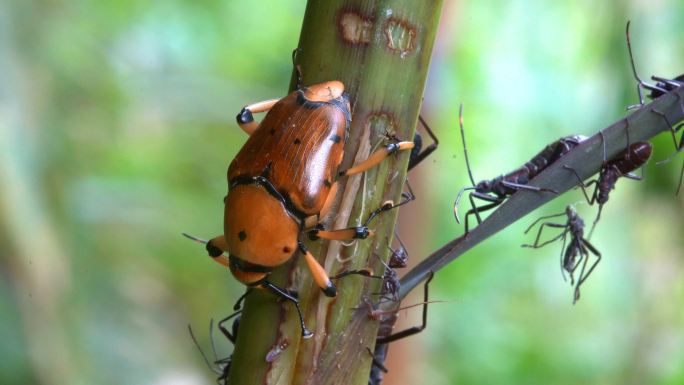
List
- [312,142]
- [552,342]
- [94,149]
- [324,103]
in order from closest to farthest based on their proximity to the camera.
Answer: [324,103] → [312,142] → [94,149] → [552,342]

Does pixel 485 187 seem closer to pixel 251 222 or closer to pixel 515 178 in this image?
pixel 515 178

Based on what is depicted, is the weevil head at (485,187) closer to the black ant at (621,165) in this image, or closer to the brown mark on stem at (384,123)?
the black ant at (621,165)

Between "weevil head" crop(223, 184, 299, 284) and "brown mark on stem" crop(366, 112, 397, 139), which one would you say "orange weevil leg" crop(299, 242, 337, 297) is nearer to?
"brown mark on stem" crop(366, 112, 397, 139)

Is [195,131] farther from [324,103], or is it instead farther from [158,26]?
[324,103]

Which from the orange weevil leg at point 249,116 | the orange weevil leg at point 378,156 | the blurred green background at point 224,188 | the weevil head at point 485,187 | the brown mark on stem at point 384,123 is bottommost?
the blurred green background at point 224,188

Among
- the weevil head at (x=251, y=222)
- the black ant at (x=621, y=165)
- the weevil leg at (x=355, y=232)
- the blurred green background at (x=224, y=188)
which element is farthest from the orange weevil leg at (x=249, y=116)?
the blurred green background at (x=224, y=188)

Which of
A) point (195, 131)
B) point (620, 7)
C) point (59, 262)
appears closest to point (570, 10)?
point (620, 7)
